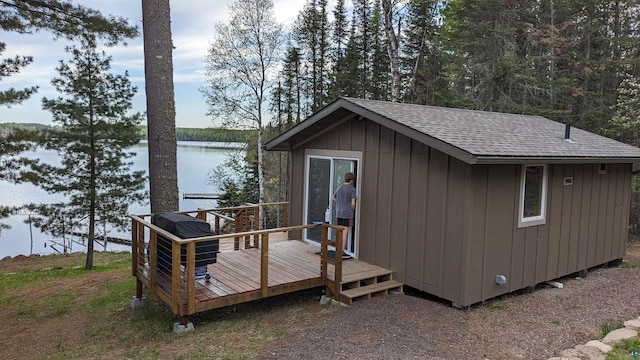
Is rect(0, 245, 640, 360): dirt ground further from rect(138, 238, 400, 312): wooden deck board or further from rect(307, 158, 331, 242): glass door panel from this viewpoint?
rect(307, 158, 331, 242): glass door panel

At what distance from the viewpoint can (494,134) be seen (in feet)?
20.6

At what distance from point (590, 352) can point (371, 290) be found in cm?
247

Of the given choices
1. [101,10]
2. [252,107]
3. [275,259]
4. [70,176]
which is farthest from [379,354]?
[252,107]

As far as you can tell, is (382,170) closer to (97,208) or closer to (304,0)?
(97,208)

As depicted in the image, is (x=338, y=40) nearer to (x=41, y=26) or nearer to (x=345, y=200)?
(x=41, y=26)

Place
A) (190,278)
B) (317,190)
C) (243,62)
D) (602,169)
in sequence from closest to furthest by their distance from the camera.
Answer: (190,278) < (317,190) < (602,169) < (243,62)

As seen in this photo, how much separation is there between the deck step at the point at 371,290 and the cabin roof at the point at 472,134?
204 cm

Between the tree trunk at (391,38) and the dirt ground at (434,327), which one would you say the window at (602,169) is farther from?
the tree trunk at (391,38)

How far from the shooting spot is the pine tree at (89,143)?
1022 cm

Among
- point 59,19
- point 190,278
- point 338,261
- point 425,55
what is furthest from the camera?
point 425,55

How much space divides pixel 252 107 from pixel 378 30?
7471 mm

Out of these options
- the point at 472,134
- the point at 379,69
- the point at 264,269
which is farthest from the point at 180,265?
the point at 379,69

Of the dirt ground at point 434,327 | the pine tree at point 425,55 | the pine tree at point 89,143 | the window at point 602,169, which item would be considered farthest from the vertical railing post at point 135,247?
the pine tree at point 425,55

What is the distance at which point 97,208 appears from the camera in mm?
11266
